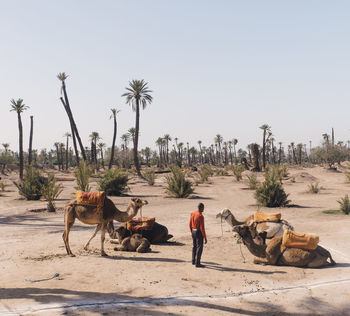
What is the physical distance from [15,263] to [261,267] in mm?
5617

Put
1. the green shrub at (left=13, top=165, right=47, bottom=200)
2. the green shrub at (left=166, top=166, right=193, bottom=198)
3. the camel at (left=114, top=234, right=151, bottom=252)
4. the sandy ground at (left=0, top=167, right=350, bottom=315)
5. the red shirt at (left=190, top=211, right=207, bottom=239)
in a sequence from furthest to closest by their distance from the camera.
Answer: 1. the green shrub at (left=166, top=166, right=193, bottom=198)
2. the green shrub at (left=13, top=165, right=47, bottom=200)
3. the camel at (left=114, top=234, right=151, bottom=252)
4. the red shirt at (left=190, top=211, right=207, bottom=239)
5. the sandy ground at (left=0, top=167, right=350, bottom=315)

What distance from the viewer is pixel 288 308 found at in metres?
6.16

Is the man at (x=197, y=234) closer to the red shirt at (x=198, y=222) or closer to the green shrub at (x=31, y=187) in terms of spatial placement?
the red shirt at (x=198, y=222)

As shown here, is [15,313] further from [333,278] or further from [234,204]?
[234,204]

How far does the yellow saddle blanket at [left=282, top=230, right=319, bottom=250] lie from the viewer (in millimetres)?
8273

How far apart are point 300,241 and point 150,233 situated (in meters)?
4.22

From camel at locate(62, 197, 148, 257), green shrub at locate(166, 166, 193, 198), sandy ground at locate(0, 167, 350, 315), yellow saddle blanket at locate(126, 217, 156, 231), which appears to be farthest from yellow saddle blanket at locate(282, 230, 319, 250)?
green shrub at locate(166, 166, 193, 198)

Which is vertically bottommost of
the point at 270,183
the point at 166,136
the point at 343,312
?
the point at 343,312

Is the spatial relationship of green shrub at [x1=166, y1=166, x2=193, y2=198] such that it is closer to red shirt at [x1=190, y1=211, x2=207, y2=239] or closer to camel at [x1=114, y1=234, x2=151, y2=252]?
camel at [x1=114, y1=234, x2=151, y2=252]

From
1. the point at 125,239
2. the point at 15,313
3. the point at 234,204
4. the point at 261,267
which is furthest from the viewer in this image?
the point at 234,204

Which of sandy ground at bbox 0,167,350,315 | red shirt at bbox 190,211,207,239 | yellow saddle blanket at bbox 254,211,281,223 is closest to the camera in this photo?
sandy ground at bbox 0,167,350,315

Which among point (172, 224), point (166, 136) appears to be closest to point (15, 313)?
point (172, 224)

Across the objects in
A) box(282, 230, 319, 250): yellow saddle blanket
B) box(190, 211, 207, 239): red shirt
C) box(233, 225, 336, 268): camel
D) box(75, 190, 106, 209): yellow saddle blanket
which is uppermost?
box(75, 190, 106, 209): yellow saddle blanket

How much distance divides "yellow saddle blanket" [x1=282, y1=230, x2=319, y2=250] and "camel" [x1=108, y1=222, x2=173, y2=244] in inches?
144
